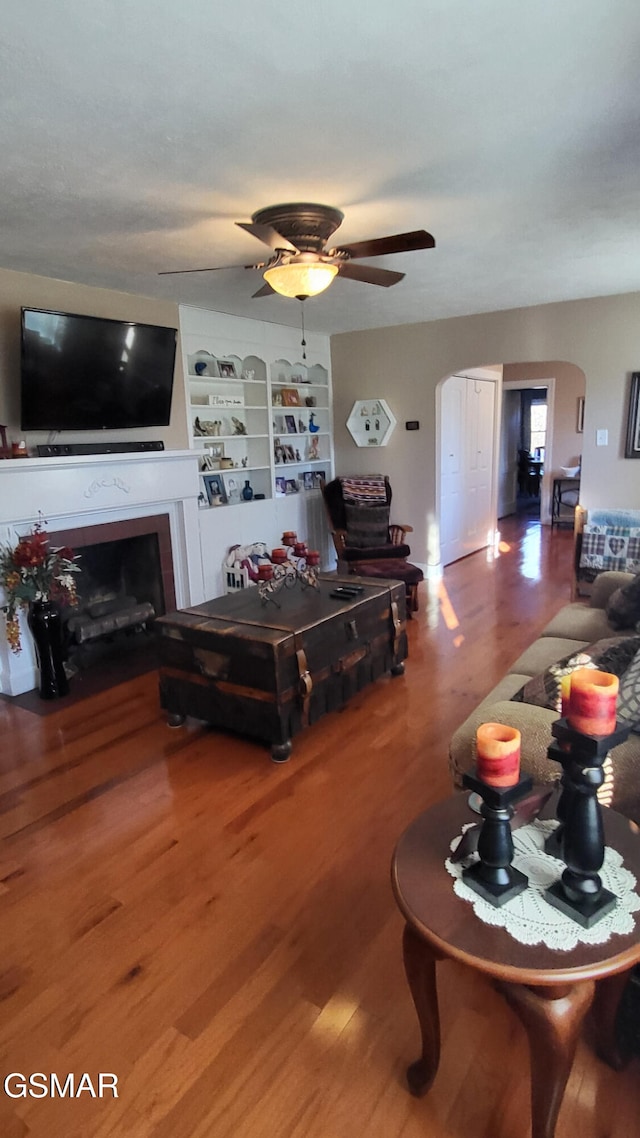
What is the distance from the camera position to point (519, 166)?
232 cm

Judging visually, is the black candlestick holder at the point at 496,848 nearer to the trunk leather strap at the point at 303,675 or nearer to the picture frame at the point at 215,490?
the trunk leather strap at the point at 303,675

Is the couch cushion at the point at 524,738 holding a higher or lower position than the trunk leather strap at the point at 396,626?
higher

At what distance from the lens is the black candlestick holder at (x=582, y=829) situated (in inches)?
43.9

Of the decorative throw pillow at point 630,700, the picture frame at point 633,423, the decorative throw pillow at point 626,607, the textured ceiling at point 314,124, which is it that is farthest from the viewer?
the picture frame at point 633,423

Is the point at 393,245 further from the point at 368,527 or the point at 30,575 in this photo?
the point at 368,527

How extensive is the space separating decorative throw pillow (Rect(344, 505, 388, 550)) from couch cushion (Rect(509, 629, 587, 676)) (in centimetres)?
262

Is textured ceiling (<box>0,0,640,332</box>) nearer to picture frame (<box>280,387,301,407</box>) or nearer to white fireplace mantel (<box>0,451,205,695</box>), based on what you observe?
white fireplace mantel (<box>0,451,205,695</box>)

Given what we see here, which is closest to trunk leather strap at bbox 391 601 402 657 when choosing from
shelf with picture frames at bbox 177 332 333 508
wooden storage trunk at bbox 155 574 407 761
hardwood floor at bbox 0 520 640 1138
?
wooden storage trunk at bbox 155 574 407 761

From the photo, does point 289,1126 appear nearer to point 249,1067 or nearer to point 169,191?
point 249,1067

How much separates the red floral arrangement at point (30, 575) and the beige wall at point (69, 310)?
742 mm

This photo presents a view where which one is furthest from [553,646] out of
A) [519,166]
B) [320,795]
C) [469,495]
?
[469,495]

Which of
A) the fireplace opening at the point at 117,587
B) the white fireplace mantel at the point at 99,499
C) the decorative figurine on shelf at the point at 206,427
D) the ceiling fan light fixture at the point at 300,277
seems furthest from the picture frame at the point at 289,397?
the ceiling fan light fixture at the point at 300,277

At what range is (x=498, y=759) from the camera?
111 cm

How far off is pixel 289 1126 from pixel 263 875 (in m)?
0.78
